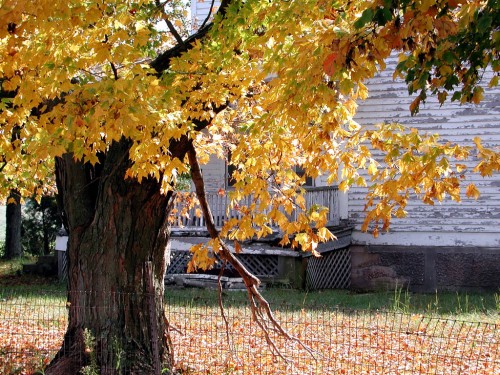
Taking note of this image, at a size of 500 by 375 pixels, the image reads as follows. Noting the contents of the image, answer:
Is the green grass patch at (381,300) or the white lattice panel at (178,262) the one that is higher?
the white lattice panel at (178,262)

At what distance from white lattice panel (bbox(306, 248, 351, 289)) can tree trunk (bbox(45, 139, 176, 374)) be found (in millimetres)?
9274

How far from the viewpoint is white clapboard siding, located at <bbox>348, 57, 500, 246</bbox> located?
1609 cm

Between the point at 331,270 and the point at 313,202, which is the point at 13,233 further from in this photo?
the point at 331,270

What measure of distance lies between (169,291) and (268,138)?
9011mm

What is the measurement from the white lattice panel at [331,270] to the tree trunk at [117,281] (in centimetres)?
927

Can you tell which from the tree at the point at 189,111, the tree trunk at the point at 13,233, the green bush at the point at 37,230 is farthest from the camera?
the green bush at the point at 37,230

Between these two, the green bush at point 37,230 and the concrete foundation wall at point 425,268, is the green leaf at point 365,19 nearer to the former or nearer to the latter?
the concrete foundation wall at point 425,268

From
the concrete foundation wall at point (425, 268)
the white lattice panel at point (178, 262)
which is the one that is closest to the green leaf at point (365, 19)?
the concrete foundation wall at point (425, 268)

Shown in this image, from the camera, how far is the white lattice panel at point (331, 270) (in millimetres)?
17203

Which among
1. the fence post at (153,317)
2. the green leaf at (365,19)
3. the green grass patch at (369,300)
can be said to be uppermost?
the green leaf at (365,19)

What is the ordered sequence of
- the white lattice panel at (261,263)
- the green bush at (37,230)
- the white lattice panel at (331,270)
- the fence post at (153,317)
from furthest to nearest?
the green bush at (37,230) < the white lattice panel at (261,263) < the white lattice panel at (331,270) < the fence post at (153,317)

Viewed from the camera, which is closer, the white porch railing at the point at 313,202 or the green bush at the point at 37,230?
the white porch railing at the point at 313,202

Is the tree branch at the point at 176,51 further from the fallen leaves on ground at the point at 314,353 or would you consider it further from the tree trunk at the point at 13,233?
the tree trunk at the point at 13,233

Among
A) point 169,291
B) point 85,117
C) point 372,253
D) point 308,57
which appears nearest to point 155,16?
point 85,117
